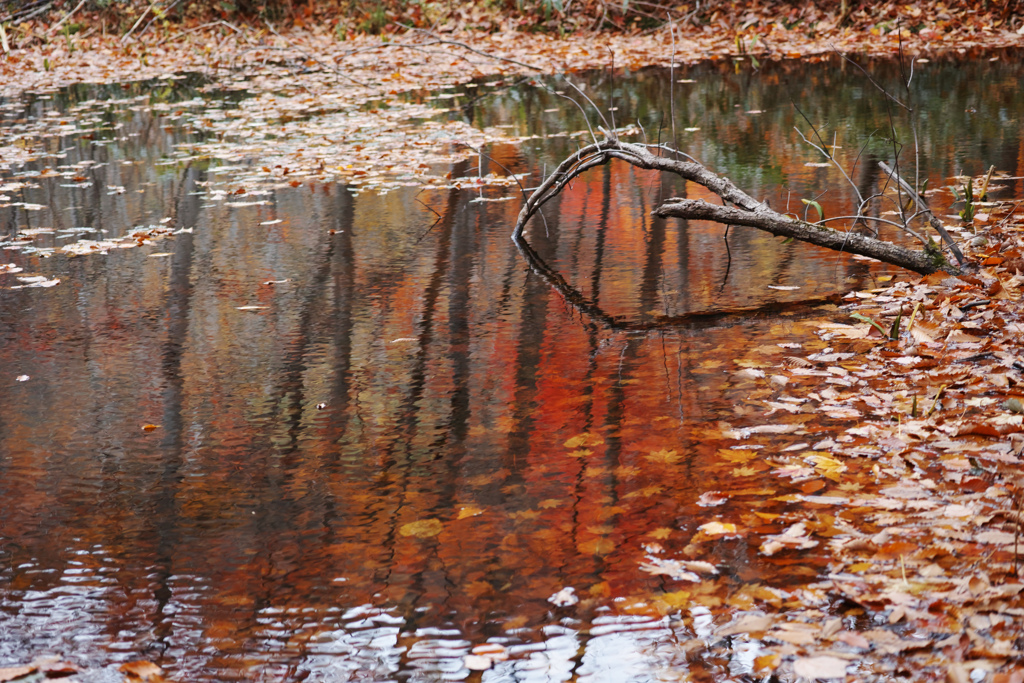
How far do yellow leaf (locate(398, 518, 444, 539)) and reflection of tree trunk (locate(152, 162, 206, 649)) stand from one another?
0.84 metres

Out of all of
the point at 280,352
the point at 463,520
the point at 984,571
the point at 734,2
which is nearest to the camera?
the point at 984,571

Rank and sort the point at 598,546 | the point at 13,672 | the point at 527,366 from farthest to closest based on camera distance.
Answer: the point at 527,366 → the point at 598,546 → the point at 13,672

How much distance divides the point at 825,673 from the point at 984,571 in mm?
750

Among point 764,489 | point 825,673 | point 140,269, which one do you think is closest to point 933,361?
point 764,489

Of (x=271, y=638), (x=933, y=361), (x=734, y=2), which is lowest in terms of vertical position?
(x=271, y=638)

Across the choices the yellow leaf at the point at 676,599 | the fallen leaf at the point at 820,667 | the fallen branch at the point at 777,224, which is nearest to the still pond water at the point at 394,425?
the yellow leaf at the point at 676,599

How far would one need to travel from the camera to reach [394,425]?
4562mm

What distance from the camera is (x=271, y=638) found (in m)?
3.06

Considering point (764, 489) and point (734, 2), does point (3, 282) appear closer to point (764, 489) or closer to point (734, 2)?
point (764, 489)

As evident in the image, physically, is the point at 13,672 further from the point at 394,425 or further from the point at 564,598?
the point at 394,425

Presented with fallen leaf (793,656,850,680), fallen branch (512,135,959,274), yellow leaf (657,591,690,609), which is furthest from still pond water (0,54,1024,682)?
fallen branch (512,135,959,274)

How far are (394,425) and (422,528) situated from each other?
970 millimetres

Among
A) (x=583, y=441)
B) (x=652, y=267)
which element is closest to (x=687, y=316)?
(x=652, y=267)

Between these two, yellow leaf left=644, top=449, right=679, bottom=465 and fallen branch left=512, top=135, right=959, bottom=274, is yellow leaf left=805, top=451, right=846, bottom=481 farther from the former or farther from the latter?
fallen branch left=512, top=135, right=959, bottom=274
